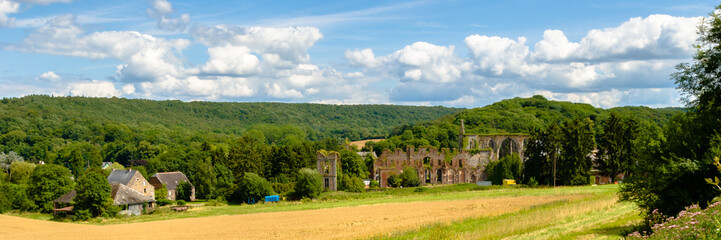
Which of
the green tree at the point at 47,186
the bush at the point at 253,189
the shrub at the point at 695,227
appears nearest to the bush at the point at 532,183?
the bush at the point at 253,189

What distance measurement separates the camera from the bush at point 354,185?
64500 millimetres

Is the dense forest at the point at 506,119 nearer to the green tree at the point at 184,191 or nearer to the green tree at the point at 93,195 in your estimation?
the green tree at the point at 184,191

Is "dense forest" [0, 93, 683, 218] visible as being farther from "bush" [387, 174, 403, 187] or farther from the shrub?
the shrub

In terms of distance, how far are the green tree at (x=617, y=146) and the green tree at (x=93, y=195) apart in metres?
43.7

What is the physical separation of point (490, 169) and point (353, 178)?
15.4 m

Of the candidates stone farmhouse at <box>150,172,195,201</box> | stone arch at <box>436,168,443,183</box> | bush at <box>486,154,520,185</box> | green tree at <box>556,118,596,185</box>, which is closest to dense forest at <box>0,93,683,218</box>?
green tree at <box>556,118,596,185</box>

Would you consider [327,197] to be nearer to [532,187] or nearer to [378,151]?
[532,187]

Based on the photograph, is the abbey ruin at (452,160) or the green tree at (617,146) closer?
the green tree at (617,146)

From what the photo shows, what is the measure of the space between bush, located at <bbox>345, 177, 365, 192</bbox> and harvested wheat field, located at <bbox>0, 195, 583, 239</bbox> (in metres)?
20.2

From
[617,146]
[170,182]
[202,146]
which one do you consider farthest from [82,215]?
[617,146]

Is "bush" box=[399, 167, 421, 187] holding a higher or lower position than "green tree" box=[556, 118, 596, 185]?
lower

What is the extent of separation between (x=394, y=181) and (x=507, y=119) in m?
66.2

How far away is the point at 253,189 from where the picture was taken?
60.3 metres

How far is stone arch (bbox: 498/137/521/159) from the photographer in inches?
3050
